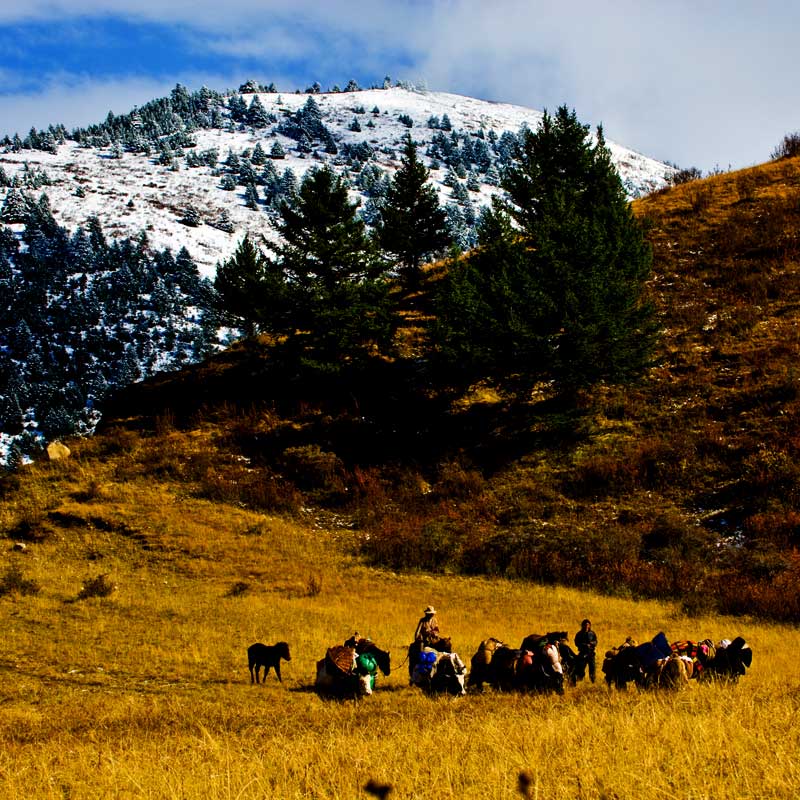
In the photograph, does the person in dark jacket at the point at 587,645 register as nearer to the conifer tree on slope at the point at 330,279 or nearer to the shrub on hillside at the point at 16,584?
the shrub on hillside at the point at 16,584

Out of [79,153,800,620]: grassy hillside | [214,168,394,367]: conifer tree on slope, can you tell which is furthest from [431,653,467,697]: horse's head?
[214,168,394,367]: conifer tree on slope

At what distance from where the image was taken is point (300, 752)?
6.48 metres

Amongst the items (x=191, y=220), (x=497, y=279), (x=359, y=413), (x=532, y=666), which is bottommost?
(x=532, y=666)

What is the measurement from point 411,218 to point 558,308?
19540 mm

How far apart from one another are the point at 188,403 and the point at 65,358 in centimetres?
12627

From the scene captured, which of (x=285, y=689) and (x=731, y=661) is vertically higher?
(x=731, y=661)

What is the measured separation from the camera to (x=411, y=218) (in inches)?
1751

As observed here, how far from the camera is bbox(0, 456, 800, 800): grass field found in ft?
17.3

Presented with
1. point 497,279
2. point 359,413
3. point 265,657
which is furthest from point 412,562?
point 497,279

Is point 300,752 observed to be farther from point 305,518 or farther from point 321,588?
point 305,518

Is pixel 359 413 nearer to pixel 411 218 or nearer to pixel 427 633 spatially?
pixel 411 218

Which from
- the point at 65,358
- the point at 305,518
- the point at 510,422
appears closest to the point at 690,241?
the point at 510,422

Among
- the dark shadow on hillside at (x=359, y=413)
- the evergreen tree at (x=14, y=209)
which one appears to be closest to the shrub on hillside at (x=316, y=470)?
the dark shadow on hillside at (x=359, y=413)

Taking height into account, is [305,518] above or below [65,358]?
below
